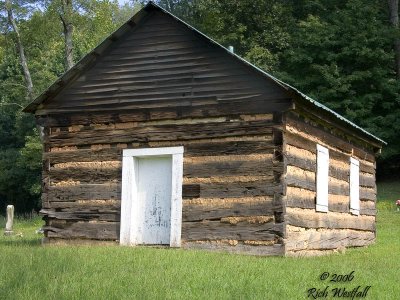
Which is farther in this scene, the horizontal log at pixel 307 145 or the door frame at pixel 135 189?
the door frame at pixel 135 189

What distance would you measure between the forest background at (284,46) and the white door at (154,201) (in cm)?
1724

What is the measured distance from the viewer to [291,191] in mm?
14742

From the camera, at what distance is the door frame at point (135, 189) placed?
15188 millimetres

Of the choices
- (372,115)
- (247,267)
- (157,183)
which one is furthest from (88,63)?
(372,115)

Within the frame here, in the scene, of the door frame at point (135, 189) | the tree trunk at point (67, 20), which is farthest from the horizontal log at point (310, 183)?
the tree trunk at point (67, 20)

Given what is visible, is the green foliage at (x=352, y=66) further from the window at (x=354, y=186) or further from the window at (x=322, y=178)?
the window at (x=322, y=178)

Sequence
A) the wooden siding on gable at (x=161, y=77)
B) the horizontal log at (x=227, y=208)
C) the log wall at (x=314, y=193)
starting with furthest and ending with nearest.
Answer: the wooden siding on gable at (x=161, y=77) < the log wall at (x=314, y=193) < the horizontal log at (x=227, y=208)

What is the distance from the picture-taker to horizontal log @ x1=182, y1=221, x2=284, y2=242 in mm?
14234

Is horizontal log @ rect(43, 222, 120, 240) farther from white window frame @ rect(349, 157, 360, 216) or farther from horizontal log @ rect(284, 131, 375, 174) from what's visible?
white window frame @ rect(349, 157, 360, 216)

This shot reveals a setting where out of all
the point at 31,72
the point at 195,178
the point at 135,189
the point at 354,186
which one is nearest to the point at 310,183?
the point at 195,178

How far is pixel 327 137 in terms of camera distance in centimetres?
1723

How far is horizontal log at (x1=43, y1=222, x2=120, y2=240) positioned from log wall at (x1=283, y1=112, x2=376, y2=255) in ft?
13.9

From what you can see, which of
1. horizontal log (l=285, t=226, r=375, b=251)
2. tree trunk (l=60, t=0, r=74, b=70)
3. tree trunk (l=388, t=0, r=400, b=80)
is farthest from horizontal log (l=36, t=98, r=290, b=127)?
tree trunk (l=388, t=0, r=400, b=80)

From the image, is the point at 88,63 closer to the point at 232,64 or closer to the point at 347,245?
the point at 232,64
